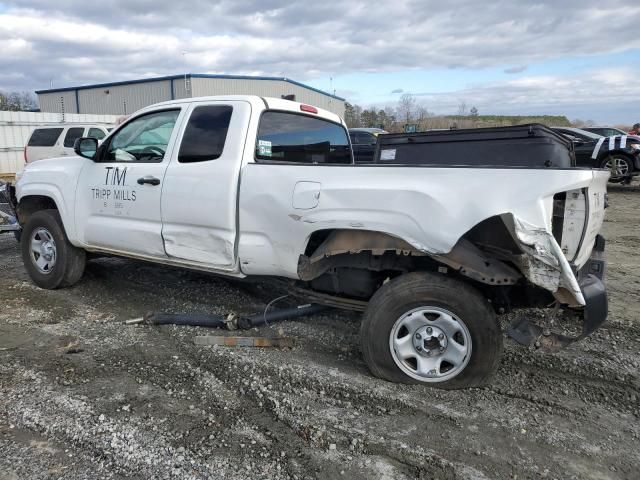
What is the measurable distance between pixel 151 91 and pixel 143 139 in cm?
2880

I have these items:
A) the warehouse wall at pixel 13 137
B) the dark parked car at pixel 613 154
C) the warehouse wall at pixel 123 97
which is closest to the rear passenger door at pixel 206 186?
the dark parked car at pixel 613 154

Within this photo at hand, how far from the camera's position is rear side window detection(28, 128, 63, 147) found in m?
13.9

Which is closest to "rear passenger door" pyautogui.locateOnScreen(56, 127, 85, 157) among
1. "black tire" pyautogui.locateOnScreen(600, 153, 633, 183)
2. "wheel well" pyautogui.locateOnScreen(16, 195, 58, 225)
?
"wheel well" pyautogui.locateOnScreen(16, 195, 58, 225)

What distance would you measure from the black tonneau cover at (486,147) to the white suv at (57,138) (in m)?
10.8

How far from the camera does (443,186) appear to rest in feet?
10.3

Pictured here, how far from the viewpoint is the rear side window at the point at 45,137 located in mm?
13945

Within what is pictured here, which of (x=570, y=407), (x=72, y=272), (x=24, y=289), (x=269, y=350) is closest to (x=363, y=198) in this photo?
(x=269, y=350)

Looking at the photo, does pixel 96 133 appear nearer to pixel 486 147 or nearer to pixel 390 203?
pixel 486 147

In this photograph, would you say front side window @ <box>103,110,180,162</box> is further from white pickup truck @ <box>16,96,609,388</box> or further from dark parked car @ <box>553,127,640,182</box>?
dark parked car @ <box>553,127,640,182</box>

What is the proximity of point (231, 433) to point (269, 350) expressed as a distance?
114 centimetres

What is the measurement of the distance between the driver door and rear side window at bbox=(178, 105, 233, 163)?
0.18 meters

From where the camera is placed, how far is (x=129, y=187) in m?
4.61

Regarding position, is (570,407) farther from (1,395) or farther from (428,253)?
(1,395)

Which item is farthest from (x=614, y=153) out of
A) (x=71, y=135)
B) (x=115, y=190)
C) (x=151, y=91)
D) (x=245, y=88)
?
(x=151, y=91)
